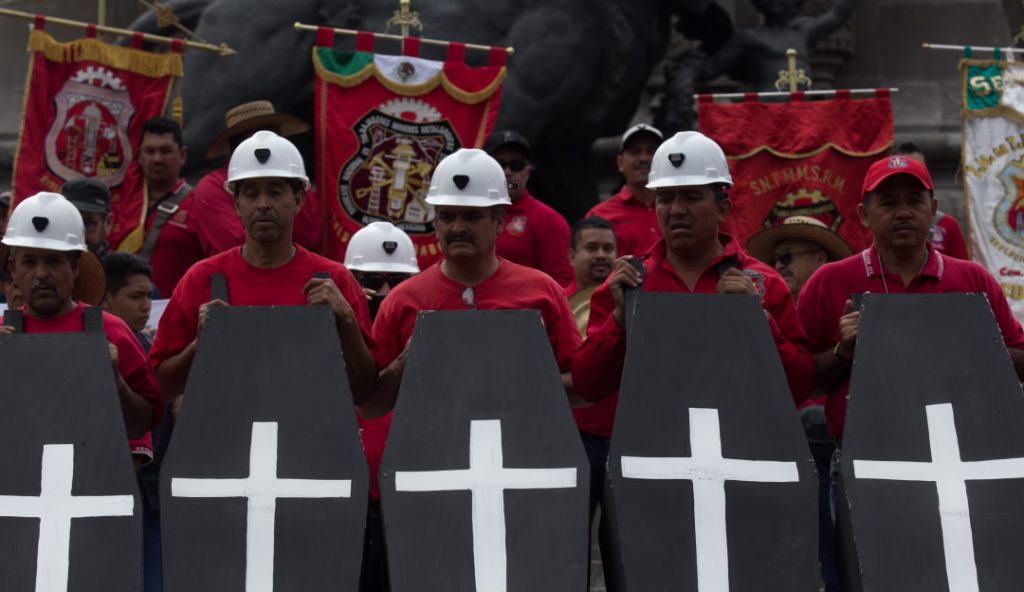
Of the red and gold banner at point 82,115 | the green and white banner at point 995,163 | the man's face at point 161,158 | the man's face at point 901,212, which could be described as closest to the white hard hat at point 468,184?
the man's face at point 901,212

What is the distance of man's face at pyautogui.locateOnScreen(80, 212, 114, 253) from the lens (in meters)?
8.72

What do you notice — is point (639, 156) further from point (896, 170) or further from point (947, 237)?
point (896, 170)

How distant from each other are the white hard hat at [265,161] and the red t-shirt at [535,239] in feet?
7.73

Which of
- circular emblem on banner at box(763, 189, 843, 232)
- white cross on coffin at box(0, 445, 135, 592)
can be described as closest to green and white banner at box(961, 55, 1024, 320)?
circular emblem on banner at box(763, 189, 843, 232)

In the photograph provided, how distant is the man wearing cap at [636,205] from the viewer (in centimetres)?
927

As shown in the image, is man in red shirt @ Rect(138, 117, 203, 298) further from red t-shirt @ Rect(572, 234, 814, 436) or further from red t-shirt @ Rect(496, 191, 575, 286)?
red t-shirt @ Rect(572, 234, 814, 436)

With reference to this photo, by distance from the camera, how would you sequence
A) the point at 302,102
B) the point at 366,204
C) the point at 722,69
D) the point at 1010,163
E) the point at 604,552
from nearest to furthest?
1. the point at 604,552
2. the point at 366,204
3. the point at 1010,163
4. the point at 302,102
5. the point at 722,69

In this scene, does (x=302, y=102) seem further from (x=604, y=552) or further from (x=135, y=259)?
(x=604, y=552)

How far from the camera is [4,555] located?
5.80 meters

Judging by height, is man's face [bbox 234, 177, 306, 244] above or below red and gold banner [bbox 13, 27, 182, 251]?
below

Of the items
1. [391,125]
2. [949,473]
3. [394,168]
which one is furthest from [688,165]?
[391,125]

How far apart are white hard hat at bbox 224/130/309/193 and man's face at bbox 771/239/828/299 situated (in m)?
3.08

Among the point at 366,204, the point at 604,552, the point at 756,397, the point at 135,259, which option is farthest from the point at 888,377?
the point at 366,204

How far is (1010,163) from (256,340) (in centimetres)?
601
